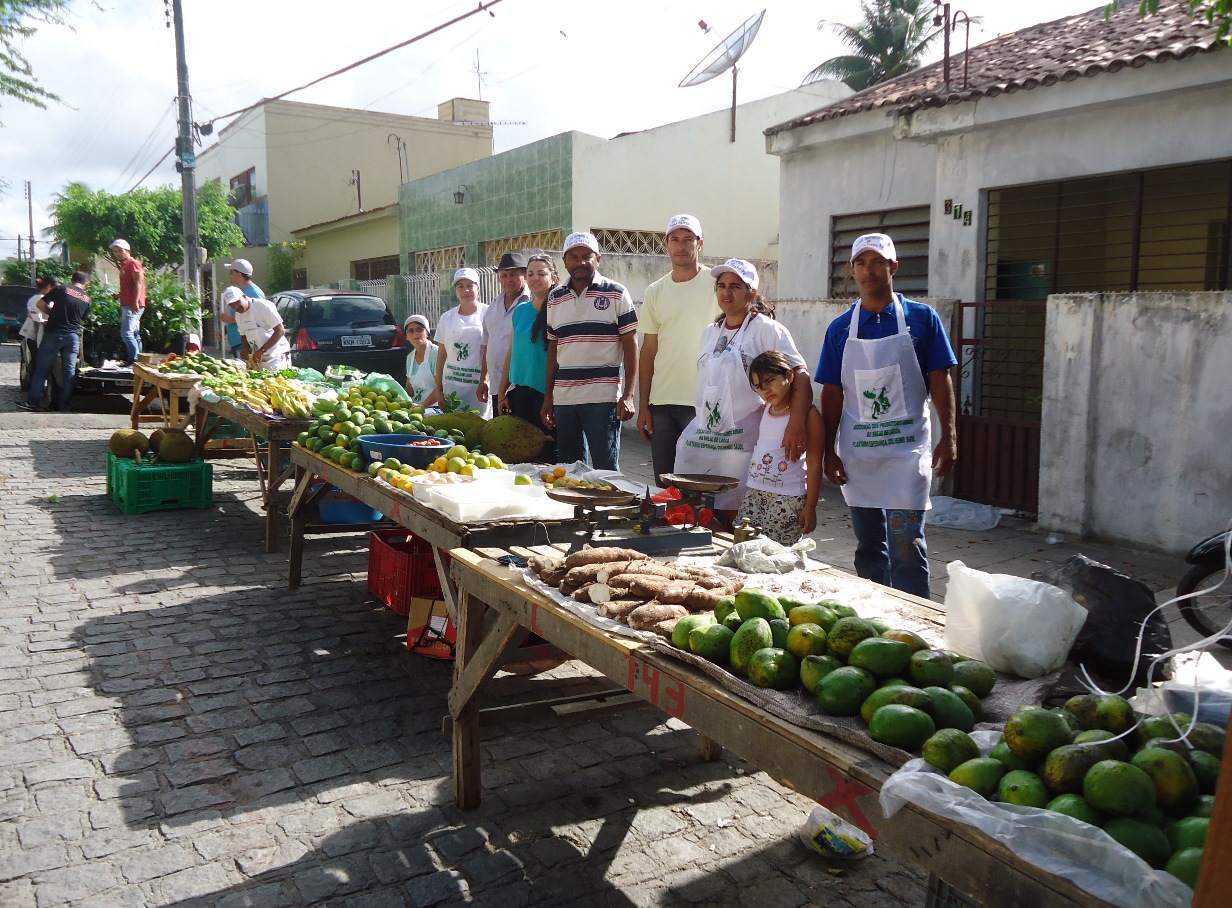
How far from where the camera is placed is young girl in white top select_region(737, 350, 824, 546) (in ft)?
13.7

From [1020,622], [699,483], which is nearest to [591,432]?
[699,483]

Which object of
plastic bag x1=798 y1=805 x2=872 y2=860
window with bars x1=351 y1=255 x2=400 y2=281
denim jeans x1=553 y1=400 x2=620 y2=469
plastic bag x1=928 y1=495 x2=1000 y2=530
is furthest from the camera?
window with bars x1=351 y1=255 x2=400 y2=281

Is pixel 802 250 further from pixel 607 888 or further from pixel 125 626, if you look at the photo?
pixel 607 888

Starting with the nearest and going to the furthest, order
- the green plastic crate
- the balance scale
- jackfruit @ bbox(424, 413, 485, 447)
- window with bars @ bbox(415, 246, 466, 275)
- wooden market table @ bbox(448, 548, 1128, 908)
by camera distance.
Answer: wooden market table @ bbox(448, 548, 1128, 908) < the balance scale < jackfruit @ bbox(424, 413, 485, 447) < the green plastic crate < window with bars @ bbox(415, 246, 466, 275)

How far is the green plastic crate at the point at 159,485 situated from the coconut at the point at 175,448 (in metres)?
0.06

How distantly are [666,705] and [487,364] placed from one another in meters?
5.31

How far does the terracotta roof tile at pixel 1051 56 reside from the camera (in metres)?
7.55

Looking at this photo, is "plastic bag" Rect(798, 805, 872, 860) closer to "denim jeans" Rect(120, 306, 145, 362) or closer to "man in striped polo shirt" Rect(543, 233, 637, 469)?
"man in striped polo shirt" Rect(543, 233, 637, 469)

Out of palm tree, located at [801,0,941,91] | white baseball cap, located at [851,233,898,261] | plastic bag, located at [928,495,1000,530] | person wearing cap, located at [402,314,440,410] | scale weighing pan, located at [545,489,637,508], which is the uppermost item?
palm tree, located at [801,0,941,91]

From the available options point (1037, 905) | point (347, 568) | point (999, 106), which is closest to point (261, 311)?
point (347, 568)

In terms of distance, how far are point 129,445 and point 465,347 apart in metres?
3.39

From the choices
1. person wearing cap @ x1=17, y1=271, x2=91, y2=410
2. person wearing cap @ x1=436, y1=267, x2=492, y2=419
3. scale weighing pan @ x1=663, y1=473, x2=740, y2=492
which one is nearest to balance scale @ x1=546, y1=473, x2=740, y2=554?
scale weighing pan @ x1=663, y1=473, x2=740, y2=492

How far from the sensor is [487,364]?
7.30 metres

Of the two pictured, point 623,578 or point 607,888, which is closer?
point 623,578
